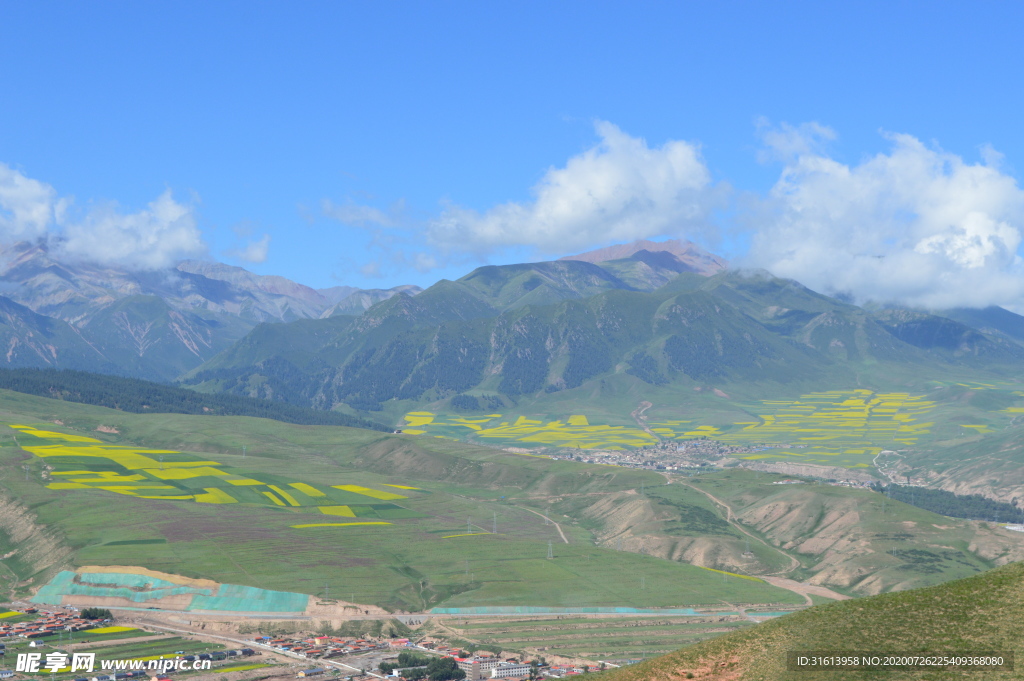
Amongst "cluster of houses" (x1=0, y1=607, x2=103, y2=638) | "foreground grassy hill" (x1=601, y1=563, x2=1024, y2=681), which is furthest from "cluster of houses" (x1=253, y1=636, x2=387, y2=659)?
"foreground grassy hill" (x1=601, y1=563, x2=1024, y2=681)

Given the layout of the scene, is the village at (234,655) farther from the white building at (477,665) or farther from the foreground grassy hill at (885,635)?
the foreground grassy hill at (885,635)

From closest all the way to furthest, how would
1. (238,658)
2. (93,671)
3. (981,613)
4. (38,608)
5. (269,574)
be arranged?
(981,613) → (93,671) → (238,658) → (38,608) → (269,574)

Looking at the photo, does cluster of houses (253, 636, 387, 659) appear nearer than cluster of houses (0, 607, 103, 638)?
Yes

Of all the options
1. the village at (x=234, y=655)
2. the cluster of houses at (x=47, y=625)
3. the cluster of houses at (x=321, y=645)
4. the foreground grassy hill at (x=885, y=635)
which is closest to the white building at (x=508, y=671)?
the village at (x=234, y=655)

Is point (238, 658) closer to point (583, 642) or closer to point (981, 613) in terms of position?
point (583, 642)

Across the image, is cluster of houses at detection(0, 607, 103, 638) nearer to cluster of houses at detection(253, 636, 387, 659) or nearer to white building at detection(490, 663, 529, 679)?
cluster of houses at detection(253, 636, 387, 659)

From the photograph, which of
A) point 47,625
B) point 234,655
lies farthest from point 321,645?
point 47,625

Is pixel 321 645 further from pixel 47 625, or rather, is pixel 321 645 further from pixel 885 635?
pixel 885 635

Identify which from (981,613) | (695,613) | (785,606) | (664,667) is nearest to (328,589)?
(695,613)
